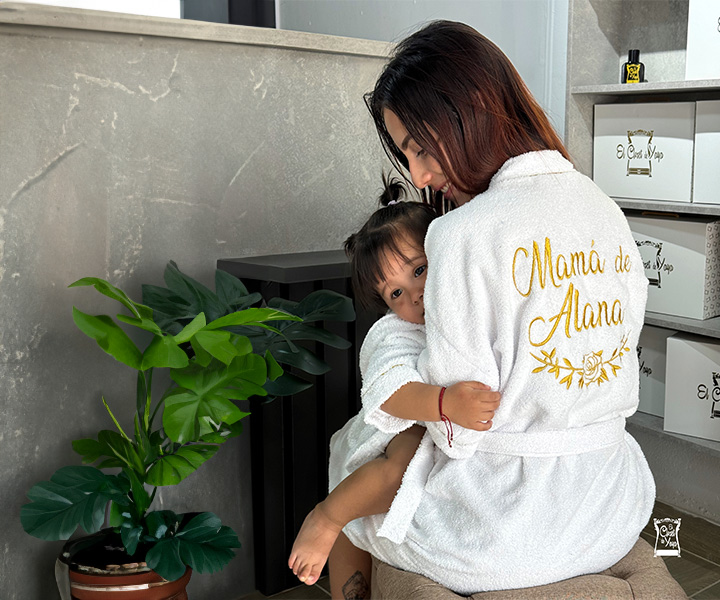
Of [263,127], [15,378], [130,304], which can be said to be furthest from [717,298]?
[15,378]

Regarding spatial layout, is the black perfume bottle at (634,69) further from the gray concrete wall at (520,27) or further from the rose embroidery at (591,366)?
the rose embroidery at (591,366)

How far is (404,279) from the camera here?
1.22 meters

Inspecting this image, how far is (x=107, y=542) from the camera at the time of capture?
1.60 meters

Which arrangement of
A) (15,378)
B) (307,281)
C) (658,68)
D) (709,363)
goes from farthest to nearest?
(658,68) < (709,363) < (307,281) < (15,378)

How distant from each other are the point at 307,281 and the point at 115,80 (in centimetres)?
59

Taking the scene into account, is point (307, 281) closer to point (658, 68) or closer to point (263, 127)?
point (263, 127)

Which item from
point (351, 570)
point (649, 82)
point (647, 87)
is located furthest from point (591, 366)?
point (649, 82)

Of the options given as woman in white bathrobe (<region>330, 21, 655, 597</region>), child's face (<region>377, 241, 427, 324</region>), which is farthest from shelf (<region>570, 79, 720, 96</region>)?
child's face (<region>377, 241, 427, 324</region>)

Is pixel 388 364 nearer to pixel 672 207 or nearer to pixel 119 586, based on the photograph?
pixel 119 586

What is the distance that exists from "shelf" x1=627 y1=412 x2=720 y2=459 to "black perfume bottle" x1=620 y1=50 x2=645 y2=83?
1.01 metres

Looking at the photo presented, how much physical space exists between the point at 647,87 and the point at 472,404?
4.85 feet

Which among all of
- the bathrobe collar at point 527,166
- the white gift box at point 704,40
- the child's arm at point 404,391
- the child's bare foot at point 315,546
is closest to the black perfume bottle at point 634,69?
the white gift box at point 704,40

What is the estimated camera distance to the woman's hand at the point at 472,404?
3.23 ft

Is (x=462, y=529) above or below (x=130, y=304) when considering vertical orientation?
below
